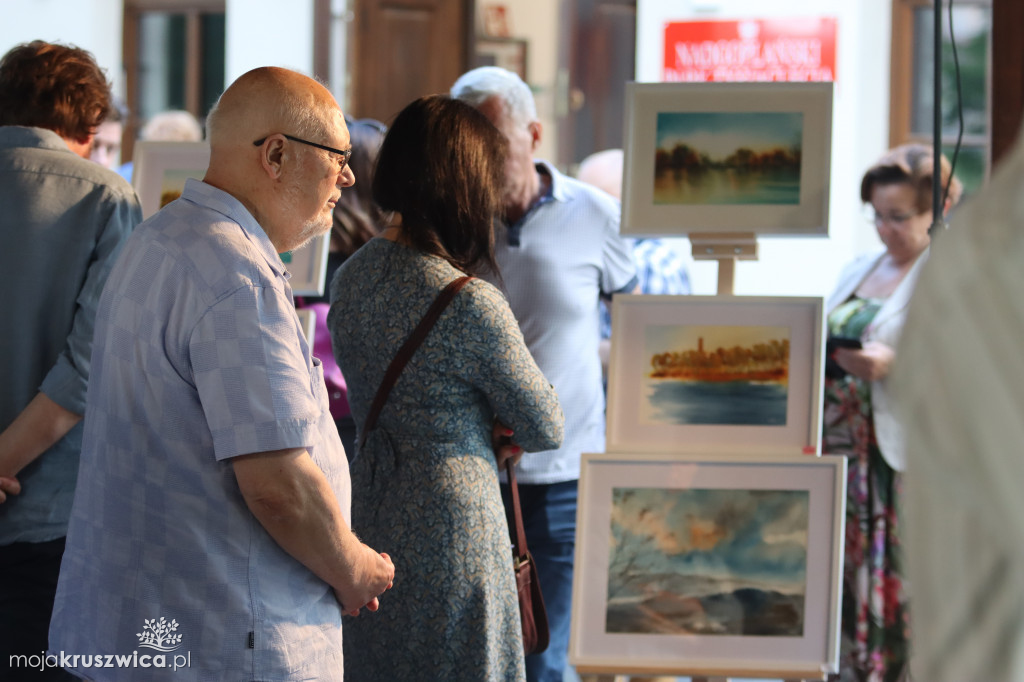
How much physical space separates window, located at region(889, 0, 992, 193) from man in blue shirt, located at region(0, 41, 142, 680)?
5385 mm

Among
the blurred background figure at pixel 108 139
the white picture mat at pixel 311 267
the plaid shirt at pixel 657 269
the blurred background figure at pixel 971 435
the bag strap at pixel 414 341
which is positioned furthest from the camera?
the blurred background figure at pixel 108 139

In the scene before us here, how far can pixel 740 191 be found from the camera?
2336 mm

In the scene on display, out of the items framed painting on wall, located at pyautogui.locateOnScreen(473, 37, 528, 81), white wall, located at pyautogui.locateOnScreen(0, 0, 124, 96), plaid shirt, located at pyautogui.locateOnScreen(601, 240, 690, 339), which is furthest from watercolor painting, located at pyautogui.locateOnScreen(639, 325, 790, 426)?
framed painting on wall, located at pyautogui.locateOnScreen(473, 37, 528, 81)

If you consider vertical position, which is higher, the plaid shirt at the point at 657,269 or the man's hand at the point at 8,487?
the plaid shirt at the point at 657,269

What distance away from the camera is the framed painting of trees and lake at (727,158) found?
2.31 meters

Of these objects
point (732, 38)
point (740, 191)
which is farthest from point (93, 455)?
point (732, 38)

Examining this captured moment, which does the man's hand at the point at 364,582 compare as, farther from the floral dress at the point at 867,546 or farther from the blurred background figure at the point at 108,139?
the blurred background figure at the point at 108,139

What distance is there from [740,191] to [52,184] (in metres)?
1.42

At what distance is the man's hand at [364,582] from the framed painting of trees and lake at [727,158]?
1.09 meters

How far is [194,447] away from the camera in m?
1.40

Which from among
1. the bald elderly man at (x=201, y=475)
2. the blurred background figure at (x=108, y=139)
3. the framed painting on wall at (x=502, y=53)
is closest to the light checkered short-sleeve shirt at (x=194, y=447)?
the bald elderly man at (x=201, y=475)

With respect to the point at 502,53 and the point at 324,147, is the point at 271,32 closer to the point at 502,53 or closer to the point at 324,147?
the point at 502,53

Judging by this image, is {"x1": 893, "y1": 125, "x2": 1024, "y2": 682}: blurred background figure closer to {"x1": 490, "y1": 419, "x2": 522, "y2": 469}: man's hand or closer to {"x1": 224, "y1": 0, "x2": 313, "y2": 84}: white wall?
{"x1": 490, "y1": 419, "x2": 522, "y2": 469}: man's hand

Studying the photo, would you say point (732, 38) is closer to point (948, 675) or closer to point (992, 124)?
point (992, 124)
